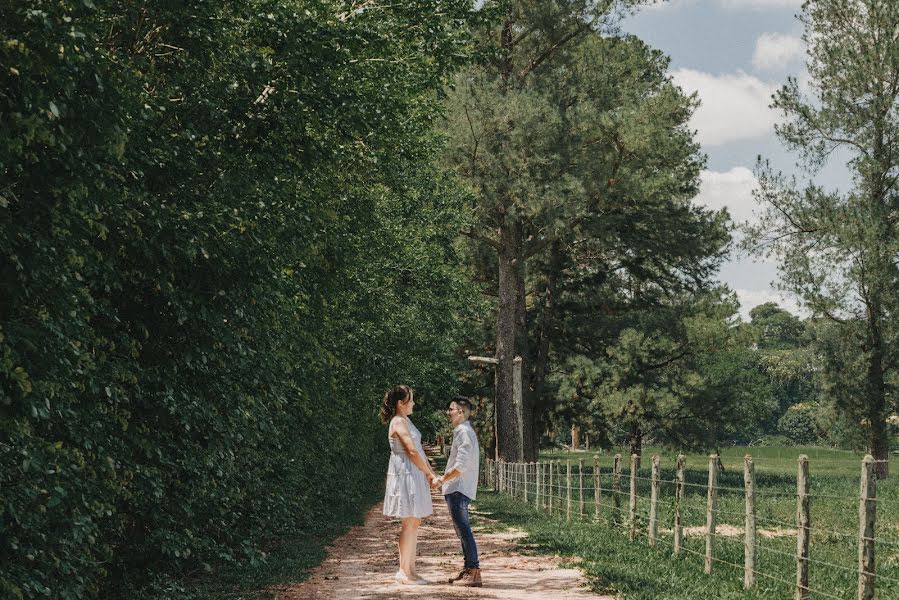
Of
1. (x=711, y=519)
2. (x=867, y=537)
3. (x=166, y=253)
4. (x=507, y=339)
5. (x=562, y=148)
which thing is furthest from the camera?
(x=507, y=339)

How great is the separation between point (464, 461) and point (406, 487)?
2.15 ft

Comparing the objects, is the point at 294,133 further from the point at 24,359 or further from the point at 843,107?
the point at 843,107

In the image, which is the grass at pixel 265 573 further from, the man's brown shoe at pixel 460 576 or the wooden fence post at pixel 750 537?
Answer: the wooden fence post at pixel 750 537

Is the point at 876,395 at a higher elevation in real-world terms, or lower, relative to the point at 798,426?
higher

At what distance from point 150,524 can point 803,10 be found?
36.8 meters

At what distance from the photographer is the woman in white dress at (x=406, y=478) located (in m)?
10.5

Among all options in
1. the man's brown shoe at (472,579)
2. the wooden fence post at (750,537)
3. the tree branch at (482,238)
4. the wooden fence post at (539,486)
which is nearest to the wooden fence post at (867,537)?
the wooden fence post at (750,537)

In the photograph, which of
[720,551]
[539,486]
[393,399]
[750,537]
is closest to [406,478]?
[393,399]

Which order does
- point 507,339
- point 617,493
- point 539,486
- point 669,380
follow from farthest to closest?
point 669,380 → point 507,339 → point 539,486 → point 617,493

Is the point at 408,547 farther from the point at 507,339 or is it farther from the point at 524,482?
the point at 507,339

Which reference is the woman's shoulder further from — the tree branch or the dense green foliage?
the tree branch

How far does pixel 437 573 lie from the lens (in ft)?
38.9

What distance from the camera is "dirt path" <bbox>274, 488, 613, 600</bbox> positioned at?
1007 centimetres

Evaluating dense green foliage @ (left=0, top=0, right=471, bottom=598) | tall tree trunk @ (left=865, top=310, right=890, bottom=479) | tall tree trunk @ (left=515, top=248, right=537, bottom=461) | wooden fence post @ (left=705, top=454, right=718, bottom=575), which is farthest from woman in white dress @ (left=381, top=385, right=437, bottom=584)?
tall tree trunk @ (left=865, top=310, right=890, bottom=479)
